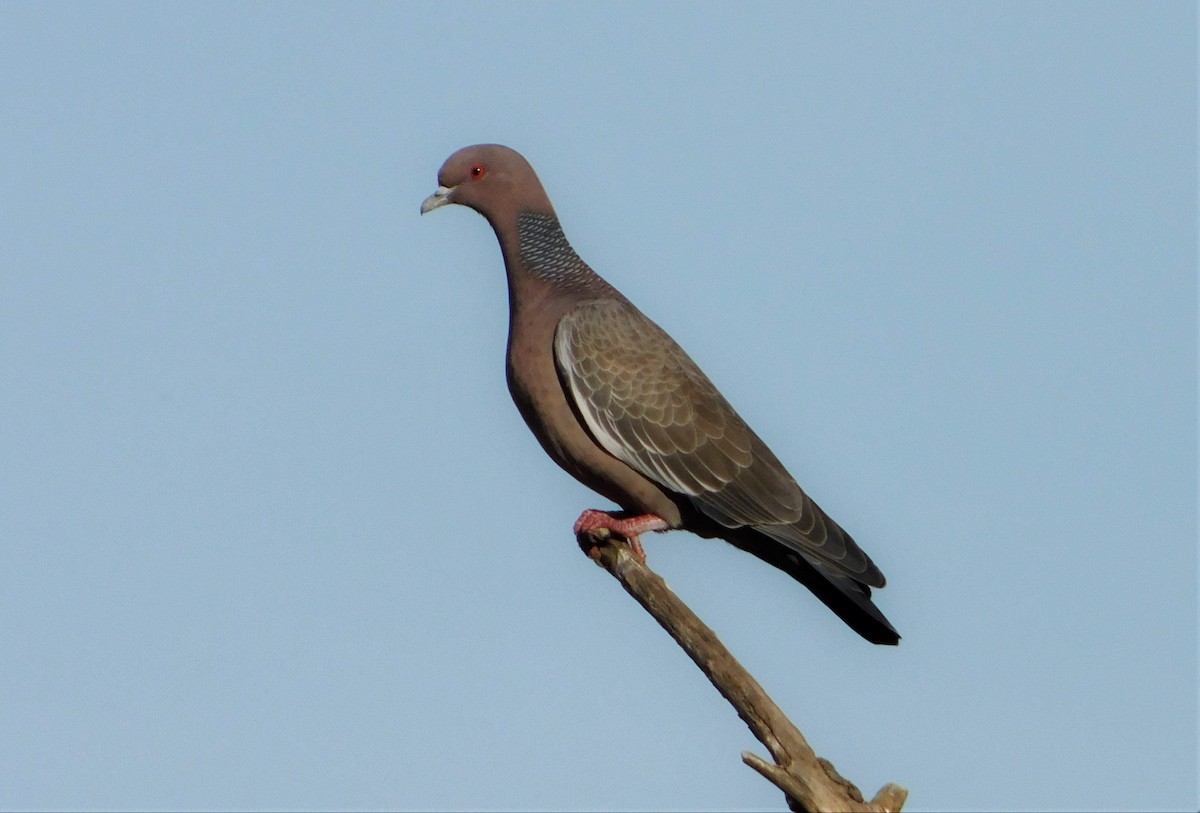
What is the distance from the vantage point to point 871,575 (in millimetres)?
Result: 8242

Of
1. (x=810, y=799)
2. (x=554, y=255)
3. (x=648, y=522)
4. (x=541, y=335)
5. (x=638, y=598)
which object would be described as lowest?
(x=810, y=799)

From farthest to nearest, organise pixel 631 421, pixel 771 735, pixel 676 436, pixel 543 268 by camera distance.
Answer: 1. pixel 543 268
2. pixel 676 436
3. pixel 631 421
4. pixel 771 735

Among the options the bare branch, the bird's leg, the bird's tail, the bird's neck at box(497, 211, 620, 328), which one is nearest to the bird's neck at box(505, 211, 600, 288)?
the bird's neck at box(497, 211, 620, 328)

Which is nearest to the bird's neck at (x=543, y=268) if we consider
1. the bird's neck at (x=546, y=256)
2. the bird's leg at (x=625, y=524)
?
the bird's neck at (x=546, y=256)

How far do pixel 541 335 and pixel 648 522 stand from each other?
3.55ft

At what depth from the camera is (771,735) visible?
21.5 ft

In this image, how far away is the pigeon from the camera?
8.24m

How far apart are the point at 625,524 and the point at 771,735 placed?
6.41 feet

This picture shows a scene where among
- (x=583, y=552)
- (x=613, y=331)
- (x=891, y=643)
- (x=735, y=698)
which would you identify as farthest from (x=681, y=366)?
(x=735, y=698)

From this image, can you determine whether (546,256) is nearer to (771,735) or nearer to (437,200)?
(437,200)

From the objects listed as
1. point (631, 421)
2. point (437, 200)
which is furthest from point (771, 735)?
point (437, 200)

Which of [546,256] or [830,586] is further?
[546,256]

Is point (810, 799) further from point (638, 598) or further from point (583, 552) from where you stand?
point (583, 552)

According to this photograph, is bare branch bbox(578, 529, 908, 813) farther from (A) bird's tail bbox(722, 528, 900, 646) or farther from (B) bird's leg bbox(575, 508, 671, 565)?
(A) bird's tail bbox(722, 528, 900, 646)
